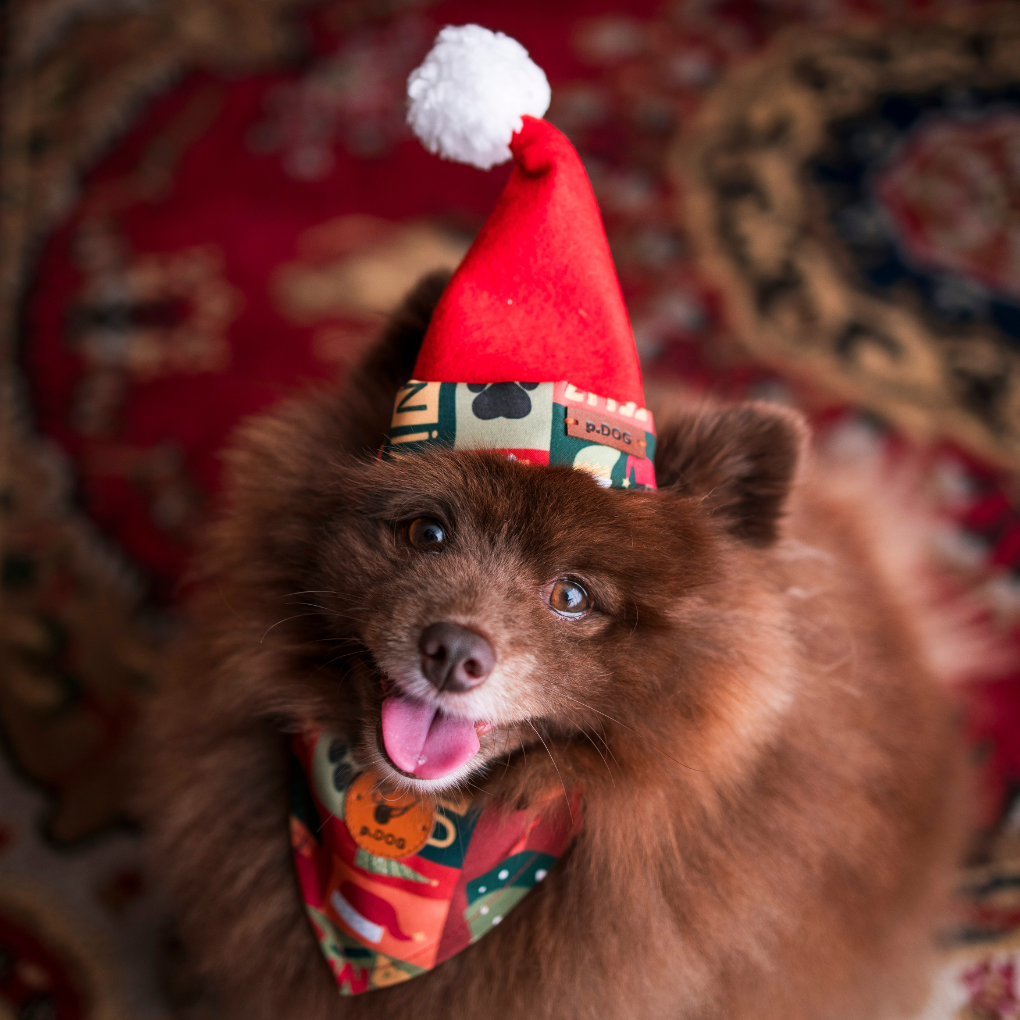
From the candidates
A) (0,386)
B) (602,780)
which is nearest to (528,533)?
(602,780)

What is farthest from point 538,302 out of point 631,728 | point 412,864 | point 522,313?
point 412,864

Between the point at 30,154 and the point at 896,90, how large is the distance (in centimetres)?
304

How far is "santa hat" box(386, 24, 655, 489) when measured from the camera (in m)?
1.12

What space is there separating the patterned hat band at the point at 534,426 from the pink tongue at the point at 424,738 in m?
0.36

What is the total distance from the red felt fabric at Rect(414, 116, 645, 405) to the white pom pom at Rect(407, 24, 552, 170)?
Result: 0.05 metres

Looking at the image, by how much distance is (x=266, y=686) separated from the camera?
134 centimetres

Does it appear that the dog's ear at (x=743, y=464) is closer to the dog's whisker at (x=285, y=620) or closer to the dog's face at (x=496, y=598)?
the dog's face at (x=496, y=598)

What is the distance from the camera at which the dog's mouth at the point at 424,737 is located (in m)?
1.16

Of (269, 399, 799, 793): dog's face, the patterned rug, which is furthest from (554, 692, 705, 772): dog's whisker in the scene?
the patterned rug

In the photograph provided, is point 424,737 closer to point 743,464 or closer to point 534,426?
point 534,426

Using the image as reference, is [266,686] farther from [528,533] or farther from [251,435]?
[528,533]

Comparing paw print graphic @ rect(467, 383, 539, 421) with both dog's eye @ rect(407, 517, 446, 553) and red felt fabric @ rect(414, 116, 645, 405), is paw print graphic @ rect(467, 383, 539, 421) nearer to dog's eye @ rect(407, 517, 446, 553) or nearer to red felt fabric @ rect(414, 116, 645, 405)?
red felt fabric @ rect(414, 116, 645, 405)

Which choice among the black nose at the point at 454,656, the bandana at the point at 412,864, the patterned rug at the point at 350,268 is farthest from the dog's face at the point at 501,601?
the patterned rug at the point at 350,268

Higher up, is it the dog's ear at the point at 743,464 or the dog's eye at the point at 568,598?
the dog's ear at the point at 743,464
